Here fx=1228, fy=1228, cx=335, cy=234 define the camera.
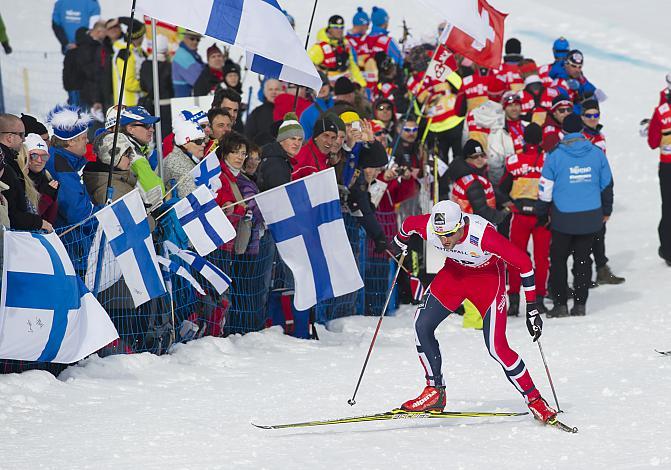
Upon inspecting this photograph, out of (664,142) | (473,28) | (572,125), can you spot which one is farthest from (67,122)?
(664,142)

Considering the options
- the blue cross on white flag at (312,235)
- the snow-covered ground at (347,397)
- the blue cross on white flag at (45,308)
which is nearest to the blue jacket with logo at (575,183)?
the snow-covered ground at (347,397)

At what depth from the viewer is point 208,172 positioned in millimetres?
9195

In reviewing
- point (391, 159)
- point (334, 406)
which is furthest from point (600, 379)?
point (391, 159)

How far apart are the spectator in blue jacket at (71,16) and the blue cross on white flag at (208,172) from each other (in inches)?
326

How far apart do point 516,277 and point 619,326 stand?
113 centimetres

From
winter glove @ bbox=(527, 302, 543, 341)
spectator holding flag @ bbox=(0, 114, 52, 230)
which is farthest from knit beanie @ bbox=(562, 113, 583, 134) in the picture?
spectator holding flag @ bbox=(0, 114, 52, 230)

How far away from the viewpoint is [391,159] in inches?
459

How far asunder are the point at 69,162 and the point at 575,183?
17.1ft

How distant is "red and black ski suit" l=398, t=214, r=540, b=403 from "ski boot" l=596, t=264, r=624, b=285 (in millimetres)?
5558

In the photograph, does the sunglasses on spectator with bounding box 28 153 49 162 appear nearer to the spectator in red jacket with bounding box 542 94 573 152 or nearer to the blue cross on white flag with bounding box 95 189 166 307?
the blue cross on white flag with bounding box 95 189 166 307

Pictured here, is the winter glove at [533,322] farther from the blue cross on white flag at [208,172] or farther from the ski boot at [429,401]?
the blue cross on white flag at [208,172]

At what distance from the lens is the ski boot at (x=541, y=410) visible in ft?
24.5

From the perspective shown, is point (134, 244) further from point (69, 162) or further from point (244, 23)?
point (244, 23)

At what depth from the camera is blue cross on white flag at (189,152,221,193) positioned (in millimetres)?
9156
